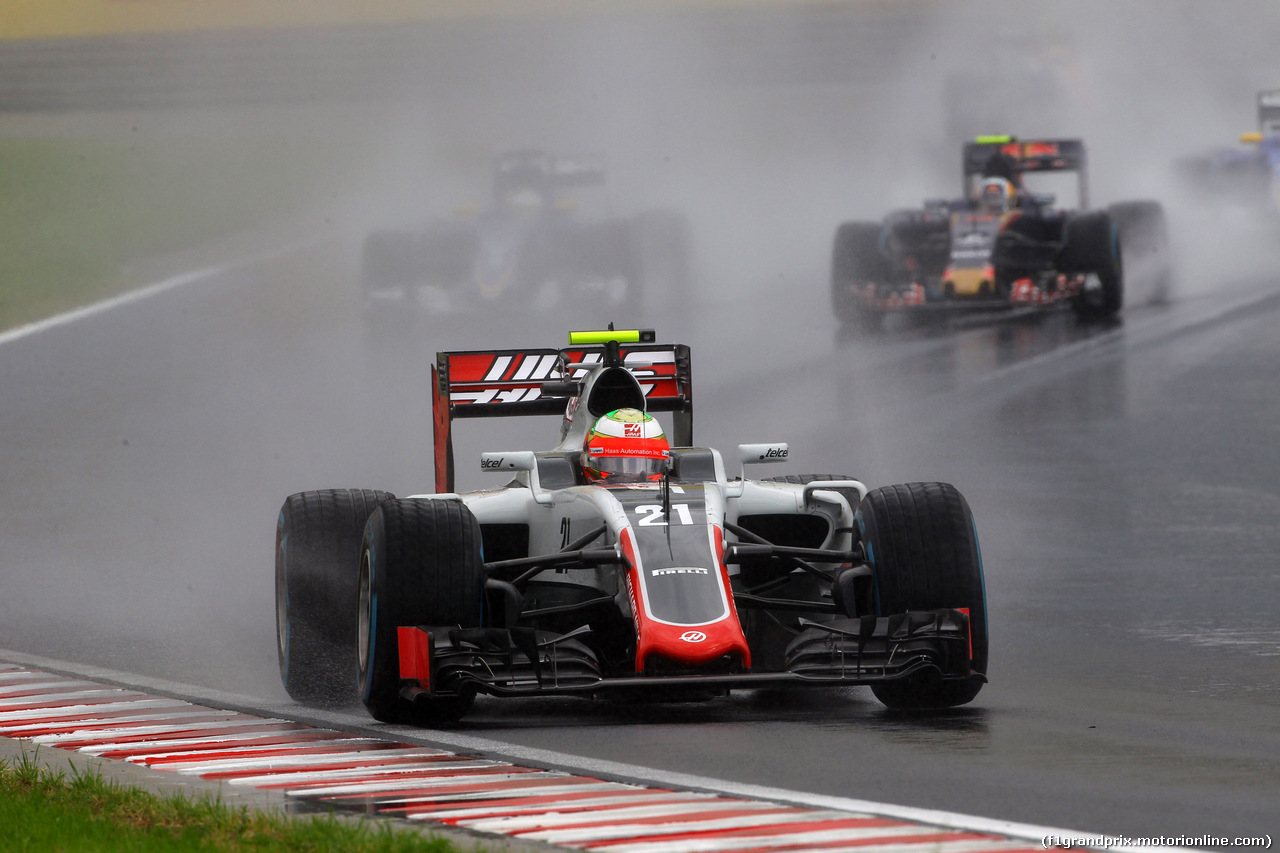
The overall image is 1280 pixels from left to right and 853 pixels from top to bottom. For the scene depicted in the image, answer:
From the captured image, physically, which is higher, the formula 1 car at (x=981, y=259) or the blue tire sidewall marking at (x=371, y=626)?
the formula 1 car at (x=981, y=259)

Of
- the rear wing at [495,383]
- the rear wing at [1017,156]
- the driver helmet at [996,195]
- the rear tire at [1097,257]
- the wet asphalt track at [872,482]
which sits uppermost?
the rear wing at [1017,156]

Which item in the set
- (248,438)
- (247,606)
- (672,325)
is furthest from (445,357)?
(672,325)

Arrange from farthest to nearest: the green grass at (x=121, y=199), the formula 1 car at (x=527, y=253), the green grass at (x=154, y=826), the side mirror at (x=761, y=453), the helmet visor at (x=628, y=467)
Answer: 1. the green grass at (x=121, y=199)
2. the formula 1 car at (x=527, y=253)
3. the side mirror at (x=761, y=453)
4. the helmet visor at (x=628, y=467)
5. the green grass at (x=154, y=826)

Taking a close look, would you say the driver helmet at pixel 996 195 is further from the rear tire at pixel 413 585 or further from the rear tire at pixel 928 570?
the rear tire at pixel 413 585

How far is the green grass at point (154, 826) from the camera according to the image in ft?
20.2

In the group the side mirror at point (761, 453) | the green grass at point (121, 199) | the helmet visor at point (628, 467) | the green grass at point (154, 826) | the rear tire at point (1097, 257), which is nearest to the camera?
the green grass at point (154, 826)

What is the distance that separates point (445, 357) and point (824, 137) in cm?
2340

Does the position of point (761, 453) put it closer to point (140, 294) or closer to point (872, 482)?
point (872, 482)

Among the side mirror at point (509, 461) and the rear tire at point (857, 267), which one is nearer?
the side mirror at point (509, 461)

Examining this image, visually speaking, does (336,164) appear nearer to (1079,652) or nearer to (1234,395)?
(1234,395)

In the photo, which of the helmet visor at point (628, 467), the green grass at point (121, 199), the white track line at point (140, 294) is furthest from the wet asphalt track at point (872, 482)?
the green grass at point (121, 199)

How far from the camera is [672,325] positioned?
27312mm

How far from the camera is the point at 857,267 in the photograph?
27.2 meters

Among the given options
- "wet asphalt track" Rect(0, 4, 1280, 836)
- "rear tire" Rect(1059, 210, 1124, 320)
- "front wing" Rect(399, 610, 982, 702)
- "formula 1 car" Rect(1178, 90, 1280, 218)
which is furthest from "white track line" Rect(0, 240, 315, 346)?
"front wing" Rect(399, 610, 982, 702)
